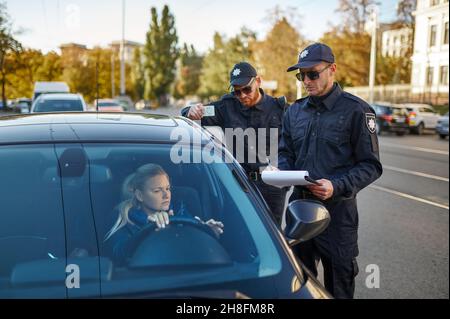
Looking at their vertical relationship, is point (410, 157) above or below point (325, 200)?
below

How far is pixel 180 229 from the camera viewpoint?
2.08 metres

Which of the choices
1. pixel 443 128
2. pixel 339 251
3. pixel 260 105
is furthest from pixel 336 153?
pixel 443 128

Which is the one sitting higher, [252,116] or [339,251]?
[252,116]

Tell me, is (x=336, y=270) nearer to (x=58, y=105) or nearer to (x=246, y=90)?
(x=246, y=90)

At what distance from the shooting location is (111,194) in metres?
2.20

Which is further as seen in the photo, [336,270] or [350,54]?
[350,54]

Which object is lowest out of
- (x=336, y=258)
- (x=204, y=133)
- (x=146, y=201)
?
(x=336, y=258)

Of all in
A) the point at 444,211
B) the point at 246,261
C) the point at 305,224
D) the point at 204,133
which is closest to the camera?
the point at 246,261

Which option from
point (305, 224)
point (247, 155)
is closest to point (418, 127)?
point (247, 155)

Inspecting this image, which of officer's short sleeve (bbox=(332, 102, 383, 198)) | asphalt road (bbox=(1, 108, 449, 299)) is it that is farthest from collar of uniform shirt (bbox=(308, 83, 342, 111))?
asphalt road (bbox=(1, 108, 449, 299))

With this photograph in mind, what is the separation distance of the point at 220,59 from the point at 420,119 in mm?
44125

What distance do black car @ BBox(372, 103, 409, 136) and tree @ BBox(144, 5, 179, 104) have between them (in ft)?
209

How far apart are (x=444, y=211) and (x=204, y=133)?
6103 millimetres

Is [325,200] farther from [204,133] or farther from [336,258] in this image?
[204,133]
